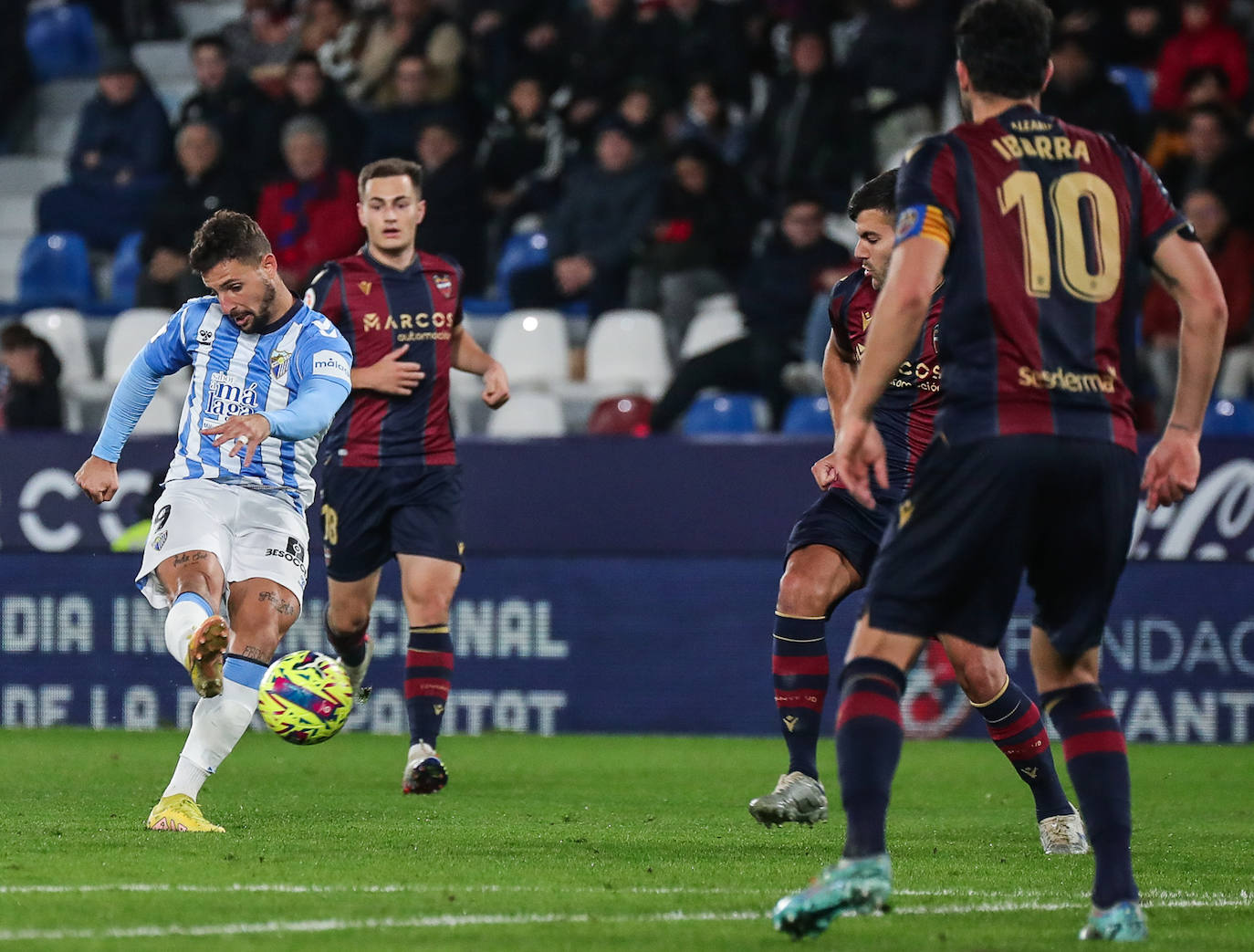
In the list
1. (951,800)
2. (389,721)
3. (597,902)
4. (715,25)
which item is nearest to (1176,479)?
(597,902)

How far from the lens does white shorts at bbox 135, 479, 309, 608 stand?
6793 millimetres

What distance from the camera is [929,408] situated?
7.06 m

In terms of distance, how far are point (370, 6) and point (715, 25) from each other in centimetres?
345

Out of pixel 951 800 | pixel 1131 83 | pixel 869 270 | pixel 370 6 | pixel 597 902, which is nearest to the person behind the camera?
pixel 597 902

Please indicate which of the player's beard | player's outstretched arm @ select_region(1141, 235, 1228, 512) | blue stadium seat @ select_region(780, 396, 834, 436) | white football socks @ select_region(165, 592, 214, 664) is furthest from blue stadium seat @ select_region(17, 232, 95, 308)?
player's outstretched arm @ select_region(1141, 235, 1228, 512)

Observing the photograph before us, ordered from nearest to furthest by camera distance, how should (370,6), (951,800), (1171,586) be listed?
(951,800) → (1171,586) → (370,6)

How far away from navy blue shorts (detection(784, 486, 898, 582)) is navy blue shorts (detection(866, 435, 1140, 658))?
2317 mm

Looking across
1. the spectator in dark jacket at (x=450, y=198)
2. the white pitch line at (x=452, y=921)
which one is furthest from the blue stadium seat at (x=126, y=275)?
the white pitch line at (x=452, y=921)

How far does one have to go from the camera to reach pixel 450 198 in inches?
569

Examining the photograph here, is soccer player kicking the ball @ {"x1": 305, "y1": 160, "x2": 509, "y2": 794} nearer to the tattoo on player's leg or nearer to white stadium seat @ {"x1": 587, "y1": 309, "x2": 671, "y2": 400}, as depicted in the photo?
the tattoo on player's leg

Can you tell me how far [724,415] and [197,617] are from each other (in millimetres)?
6586

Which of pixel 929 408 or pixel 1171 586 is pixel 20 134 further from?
pixel 929 408

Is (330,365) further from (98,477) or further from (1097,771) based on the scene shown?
(1097,771)

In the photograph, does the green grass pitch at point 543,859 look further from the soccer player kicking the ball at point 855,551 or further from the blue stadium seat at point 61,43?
the blue stadium seat at point 61,43
